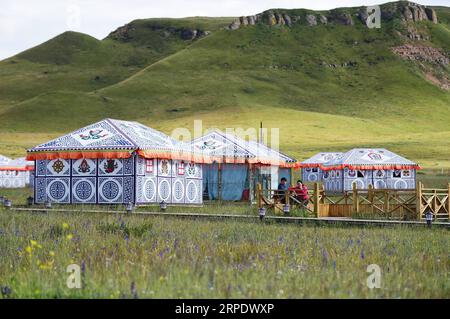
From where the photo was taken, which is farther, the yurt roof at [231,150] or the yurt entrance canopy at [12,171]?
the yurt entrance canopy at [12,171]

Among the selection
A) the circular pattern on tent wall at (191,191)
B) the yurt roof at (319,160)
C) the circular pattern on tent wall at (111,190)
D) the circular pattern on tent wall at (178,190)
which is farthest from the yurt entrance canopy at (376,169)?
the circular pattern on tent wall at (111,190)

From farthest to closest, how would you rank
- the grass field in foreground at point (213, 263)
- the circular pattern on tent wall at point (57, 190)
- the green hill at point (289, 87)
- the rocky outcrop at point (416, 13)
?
the rocky outcrop at point (416, 13), the green hill at point (289, 87), the circular pattern on tent wall at point (57, 190), the grass field in foreground at point (213, 263)

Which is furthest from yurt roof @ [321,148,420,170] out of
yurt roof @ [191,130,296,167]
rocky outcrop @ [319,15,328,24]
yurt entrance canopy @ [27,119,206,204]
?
rocky outcrop @ [319,15,328,24]

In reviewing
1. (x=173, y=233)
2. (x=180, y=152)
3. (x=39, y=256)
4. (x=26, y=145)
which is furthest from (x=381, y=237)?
(x=26, y=145)

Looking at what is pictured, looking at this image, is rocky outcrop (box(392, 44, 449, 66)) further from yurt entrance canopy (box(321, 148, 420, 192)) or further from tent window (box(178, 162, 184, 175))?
tent window (box(178, 162, 184, 175))

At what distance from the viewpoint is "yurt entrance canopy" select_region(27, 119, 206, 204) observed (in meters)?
25.5

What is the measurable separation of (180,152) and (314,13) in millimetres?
149319

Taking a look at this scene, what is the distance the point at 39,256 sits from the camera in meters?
8.93

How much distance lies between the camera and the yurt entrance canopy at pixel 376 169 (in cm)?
4388

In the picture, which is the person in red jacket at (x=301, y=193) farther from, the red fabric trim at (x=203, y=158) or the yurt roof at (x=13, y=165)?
the yurt roof at (x=13, y=165)

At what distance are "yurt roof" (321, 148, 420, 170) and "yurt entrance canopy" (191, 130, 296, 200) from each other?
10402mm

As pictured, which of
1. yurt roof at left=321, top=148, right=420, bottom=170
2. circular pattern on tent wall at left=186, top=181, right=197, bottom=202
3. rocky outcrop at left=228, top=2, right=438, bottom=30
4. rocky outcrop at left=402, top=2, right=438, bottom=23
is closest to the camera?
circular pattern on tent wall at left=186, top=181, right=197, bottom=202

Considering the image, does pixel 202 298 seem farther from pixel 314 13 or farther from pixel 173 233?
pixel 314 13
